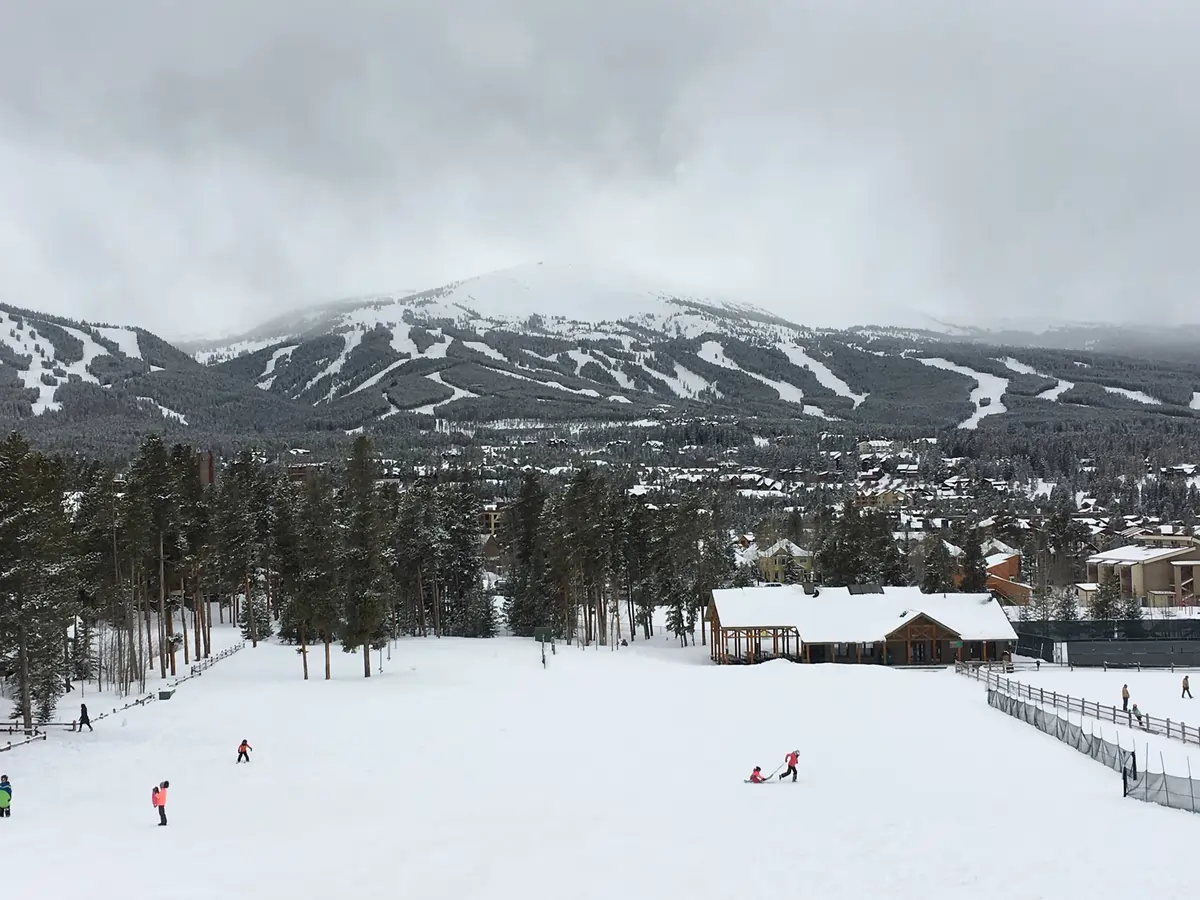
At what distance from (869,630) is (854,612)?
208 cm

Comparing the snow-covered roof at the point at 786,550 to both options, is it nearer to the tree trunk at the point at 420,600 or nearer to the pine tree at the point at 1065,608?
the pine tree at the point at 1065,608

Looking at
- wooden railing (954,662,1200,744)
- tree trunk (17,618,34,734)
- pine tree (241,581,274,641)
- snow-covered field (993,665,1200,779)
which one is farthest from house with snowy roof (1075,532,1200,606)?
tree trunk (17,618,34,734)

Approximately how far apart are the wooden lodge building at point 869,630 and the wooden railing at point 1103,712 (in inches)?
441

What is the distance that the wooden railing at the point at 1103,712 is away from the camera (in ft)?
103

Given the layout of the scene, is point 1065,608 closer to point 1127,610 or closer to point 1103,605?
point 1103,605

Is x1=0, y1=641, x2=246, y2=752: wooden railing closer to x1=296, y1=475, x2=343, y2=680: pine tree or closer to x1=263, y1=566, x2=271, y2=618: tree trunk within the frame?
x1=296, y1=475, x2=343, y2=680: pine tree

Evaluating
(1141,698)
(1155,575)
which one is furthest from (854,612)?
(1155,575)

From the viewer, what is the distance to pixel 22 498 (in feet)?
93.8

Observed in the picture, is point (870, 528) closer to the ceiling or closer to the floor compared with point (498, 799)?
closer to the ceiling

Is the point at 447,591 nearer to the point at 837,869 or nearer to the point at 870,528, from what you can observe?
the point at 870,528

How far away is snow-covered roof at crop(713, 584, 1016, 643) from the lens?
56.3 m

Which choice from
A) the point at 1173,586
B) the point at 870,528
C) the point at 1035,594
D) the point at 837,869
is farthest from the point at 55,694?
the point at 1173,586

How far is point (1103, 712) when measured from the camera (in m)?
36.0

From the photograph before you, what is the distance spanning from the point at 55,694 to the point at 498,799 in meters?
18.5
